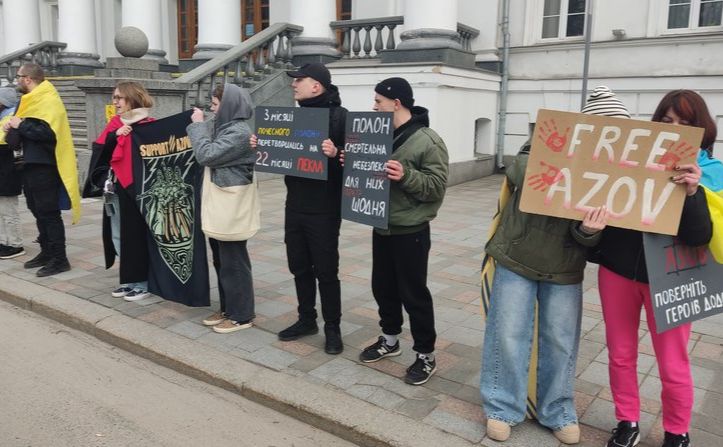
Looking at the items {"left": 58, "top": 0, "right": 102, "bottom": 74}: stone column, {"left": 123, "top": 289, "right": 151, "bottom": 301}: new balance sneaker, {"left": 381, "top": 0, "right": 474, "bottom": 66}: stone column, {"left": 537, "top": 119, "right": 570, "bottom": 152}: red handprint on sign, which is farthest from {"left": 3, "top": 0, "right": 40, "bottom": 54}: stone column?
{"left": 537, "top": 119, "right": 570, "bottom": 152}: red handprint on sign

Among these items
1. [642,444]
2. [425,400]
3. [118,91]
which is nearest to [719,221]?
[642,444]

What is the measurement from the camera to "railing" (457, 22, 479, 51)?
13.8 meters

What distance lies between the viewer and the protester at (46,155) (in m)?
6.24

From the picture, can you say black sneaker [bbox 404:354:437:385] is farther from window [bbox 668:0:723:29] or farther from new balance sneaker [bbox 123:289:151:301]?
window [bbox 668:0:723:29]

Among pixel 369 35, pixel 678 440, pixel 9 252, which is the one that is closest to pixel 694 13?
pixel 369 35

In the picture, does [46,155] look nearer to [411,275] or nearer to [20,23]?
[411,275]

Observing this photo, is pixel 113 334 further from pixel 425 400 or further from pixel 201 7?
pixel 201 7

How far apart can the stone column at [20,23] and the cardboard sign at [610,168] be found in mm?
21133

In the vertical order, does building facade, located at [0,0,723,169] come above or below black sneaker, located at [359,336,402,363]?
above

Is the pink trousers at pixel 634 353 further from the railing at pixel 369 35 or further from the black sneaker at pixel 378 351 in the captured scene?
the railing at pixel 369 35

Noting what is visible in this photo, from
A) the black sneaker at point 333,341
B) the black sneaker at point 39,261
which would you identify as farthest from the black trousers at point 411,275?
the black sneaker at point 39,261

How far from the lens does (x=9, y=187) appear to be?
22.6ft

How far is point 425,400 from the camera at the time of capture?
12.6 ft

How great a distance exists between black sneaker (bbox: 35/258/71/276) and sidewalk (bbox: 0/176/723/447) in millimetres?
116
